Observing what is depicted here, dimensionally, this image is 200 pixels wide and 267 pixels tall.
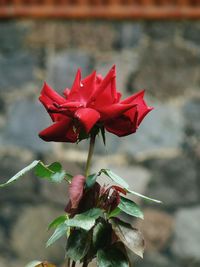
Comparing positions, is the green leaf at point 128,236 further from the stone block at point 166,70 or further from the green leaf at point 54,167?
the stone block at point 166,70

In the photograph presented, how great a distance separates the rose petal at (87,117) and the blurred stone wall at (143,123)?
6.51ft

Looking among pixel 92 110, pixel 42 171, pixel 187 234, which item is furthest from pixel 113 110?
pixel 187 234

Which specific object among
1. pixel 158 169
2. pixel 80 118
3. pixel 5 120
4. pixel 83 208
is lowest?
pixel 158 169

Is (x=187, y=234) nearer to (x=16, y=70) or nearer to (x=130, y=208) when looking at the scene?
(x=16, y=70)

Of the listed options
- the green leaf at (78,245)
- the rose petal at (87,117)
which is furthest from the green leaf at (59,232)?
the rose petal at (87,117)

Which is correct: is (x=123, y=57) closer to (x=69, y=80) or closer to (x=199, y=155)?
(x=69, y=80)

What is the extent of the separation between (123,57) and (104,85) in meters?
2.00

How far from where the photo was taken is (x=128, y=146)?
2834mm

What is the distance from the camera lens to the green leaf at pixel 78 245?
826mm

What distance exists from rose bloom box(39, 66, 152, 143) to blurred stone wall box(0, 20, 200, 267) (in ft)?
6.37

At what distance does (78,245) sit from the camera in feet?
2.73

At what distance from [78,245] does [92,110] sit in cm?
16

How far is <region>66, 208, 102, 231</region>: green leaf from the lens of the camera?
796mm

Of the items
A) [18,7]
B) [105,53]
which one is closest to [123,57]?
[105,53]
